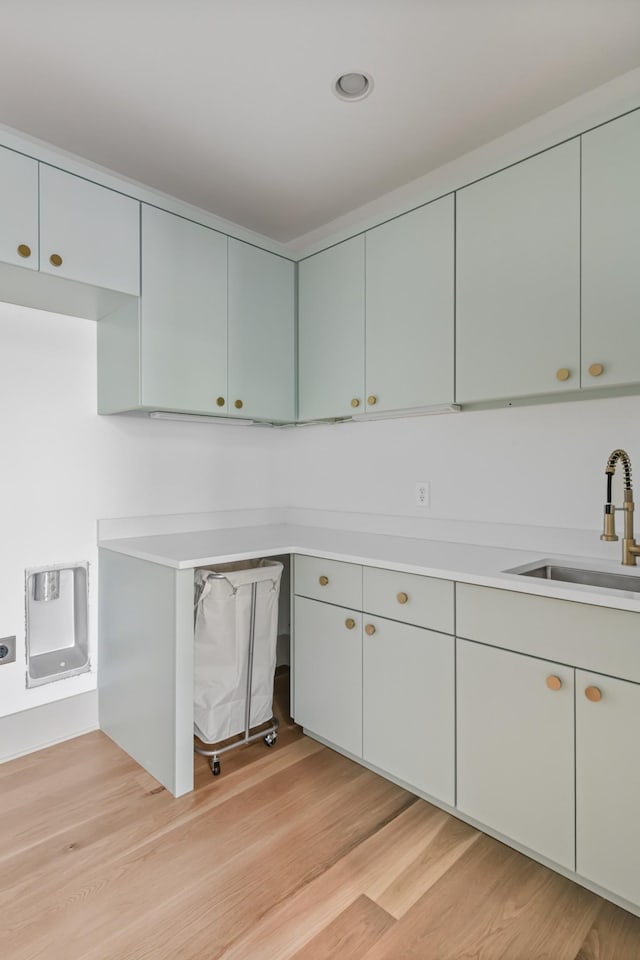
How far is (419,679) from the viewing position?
1733 millimetres

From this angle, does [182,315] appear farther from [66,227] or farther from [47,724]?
[47,724]

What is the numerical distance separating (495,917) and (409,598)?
85cm

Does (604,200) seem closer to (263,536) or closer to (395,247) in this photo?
(395,247)

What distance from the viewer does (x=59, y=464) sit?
221 centimetres

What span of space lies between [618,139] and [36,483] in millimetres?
2342

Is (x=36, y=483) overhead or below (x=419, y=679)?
overhead

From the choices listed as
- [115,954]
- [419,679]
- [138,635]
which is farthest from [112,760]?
[419,679]

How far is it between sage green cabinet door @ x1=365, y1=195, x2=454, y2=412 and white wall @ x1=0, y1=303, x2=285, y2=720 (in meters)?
1.08

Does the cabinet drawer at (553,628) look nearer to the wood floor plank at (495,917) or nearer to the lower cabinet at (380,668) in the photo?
the lower cabinet at (380,668)

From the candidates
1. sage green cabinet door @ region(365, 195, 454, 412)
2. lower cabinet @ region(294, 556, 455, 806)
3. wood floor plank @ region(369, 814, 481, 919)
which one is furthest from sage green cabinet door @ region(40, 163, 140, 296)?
wood floor plank @ region(369, 814, 481, 919)

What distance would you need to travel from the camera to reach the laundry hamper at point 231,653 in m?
2.01

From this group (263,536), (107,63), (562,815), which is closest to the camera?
(562,815)

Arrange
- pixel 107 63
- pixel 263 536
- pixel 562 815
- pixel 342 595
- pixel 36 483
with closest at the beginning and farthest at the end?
pixel 562 815, pixel 107 63, pixel 342 595, pixel 36 483, pixel 263 536

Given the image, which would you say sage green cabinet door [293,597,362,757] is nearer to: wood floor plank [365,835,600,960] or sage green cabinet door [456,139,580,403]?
wood floor plank [365,835,600,960]
